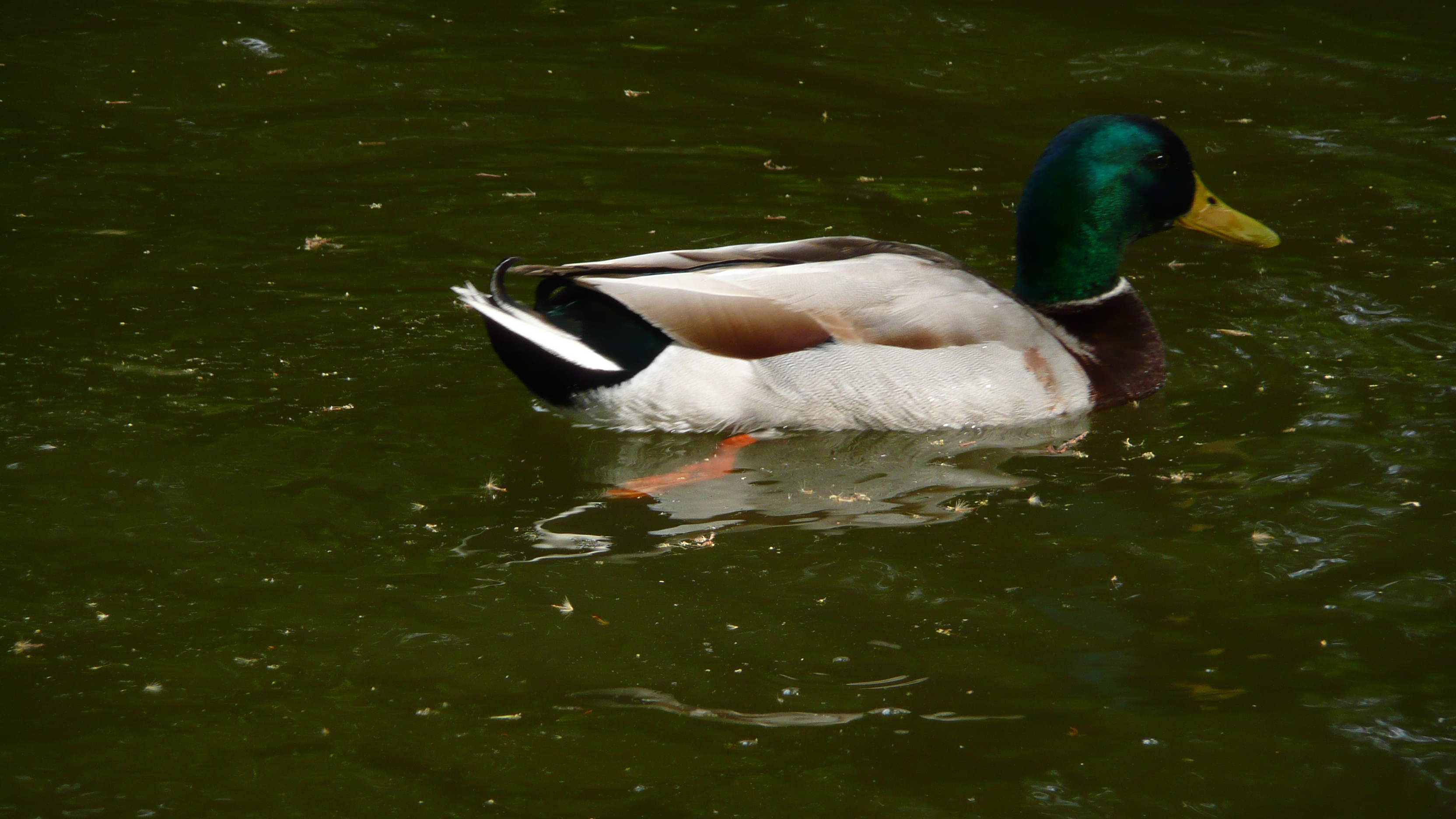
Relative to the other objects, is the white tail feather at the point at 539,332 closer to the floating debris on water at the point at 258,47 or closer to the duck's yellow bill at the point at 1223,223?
the duck's yellow bill at the point at 1223,223

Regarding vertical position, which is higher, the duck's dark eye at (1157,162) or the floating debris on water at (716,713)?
the duck's dark eye at (1157,162)

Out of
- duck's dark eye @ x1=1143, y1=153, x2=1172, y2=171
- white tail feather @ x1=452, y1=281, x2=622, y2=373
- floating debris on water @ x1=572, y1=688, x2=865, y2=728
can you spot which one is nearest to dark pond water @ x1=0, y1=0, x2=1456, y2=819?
Result: floating debris on water @ x1=572, y1=688, x2=865, y2=728

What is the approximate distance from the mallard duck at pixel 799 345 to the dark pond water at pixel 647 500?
126 mm

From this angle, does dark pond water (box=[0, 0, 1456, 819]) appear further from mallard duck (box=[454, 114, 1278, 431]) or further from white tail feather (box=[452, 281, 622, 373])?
white tail feather (box=[452, 281, 622, 373])

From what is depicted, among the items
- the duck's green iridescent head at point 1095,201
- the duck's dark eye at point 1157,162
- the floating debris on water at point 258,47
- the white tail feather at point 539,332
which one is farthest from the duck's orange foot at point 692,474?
the floating debris on water at point 258,47

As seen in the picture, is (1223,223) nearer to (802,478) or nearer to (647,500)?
(802,478)

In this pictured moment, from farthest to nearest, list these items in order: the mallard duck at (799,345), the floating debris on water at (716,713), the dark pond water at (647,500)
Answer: the mallard duck at (799,345) → the floating debris on water at (716,713) → the dark pond water at (647,500)

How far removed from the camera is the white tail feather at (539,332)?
5.02 meters

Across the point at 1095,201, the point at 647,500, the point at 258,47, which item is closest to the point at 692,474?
the point at 647,500

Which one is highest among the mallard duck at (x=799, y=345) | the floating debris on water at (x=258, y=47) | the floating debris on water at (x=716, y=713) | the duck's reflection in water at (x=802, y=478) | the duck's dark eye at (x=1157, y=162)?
the floating debris on water at (x=258, y=47)

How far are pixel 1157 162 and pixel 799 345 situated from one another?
1809 millimetres

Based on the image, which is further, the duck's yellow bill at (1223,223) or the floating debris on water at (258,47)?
the floating debris on water at (258,47)

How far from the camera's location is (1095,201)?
5.89 metres

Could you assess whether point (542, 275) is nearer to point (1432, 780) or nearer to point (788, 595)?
point (788, 595)
